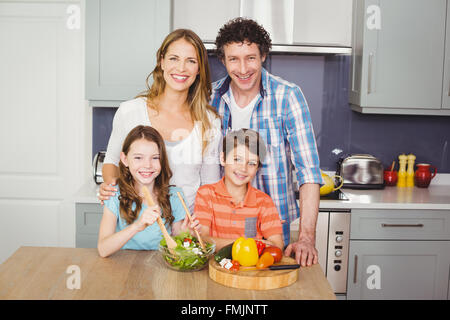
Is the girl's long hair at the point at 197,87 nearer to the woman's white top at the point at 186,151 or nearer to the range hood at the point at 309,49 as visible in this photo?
the woman's white top at the point at 186,151

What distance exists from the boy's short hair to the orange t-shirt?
0.13 metres

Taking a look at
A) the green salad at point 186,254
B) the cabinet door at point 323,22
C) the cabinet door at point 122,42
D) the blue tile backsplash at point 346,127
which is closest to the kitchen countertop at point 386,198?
the blue tile backsplash at point 346,127

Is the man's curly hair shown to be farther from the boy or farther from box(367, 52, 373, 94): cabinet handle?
box(367, 52, 373, 94): cabinet handle

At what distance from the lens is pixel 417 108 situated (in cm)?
302

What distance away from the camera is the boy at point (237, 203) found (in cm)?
183

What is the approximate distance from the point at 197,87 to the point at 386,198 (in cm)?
148

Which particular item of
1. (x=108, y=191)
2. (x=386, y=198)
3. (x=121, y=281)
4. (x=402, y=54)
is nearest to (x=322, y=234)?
(x=386, y=198)

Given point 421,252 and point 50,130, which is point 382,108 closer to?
point 421,252

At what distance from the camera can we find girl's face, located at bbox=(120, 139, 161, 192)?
1716mm

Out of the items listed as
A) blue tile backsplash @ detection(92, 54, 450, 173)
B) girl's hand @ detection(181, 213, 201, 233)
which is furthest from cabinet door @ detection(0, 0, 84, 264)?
girl's hand @ detection(181, 213, 201, 233)

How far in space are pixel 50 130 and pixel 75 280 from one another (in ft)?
6.78

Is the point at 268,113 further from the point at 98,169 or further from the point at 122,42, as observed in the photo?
the point at 98,169

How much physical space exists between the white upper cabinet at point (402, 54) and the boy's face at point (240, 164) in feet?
4.58

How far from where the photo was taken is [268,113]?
6.81 ft
